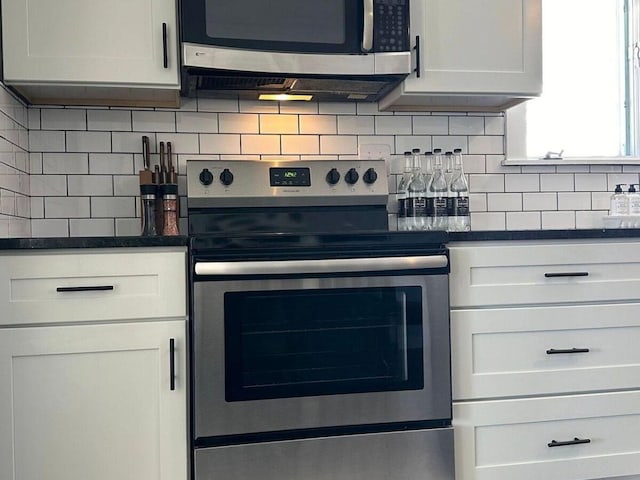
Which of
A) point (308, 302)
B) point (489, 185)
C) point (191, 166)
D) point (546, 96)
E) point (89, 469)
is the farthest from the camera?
point (546, 96)

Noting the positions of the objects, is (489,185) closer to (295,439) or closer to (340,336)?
(340,336)

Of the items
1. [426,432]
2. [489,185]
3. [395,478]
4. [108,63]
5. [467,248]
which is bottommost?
[395,478]

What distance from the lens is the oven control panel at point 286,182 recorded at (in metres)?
2.19

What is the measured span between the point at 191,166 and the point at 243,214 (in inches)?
9.8

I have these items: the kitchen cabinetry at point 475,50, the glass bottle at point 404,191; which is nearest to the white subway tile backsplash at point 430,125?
the glass bottle at point 404,191

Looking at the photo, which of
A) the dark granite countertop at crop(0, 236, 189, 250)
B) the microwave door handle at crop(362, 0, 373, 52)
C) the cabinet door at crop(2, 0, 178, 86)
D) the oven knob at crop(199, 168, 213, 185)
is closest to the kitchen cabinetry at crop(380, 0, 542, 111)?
the microwave door handle at crop(362, 0, 373, 52)

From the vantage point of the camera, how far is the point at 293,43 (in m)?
2.09

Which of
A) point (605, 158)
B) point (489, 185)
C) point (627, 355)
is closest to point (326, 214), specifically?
point (489, 185)

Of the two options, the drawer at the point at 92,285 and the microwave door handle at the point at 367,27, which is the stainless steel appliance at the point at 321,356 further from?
the microwave door handle at the point at 367,27

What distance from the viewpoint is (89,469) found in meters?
1.68

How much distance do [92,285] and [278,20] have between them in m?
1.06

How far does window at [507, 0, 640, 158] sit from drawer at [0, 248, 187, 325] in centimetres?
172

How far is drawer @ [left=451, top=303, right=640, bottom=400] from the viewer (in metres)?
1.90

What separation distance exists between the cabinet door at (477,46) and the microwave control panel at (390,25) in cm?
5
